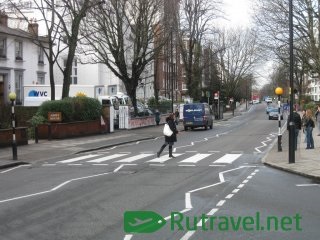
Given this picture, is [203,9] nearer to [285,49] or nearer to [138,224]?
[285,49]

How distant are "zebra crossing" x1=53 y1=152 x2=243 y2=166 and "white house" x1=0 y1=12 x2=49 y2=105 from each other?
25.4 m

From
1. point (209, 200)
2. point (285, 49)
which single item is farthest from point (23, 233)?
point (285, 49)

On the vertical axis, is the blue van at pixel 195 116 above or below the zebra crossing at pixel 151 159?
above

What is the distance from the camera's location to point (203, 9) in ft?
188

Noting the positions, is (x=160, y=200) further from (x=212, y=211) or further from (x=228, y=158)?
(x=228, y=158)

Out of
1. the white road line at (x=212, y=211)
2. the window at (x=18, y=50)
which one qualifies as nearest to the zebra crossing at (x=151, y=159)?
the white road line at (x=212, y=211)

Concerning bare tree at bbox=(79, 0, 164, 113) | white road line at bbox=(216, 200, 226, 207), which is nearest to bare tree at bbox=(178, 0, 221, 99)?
bare tree at bbox=(79, 0, 164, 113)

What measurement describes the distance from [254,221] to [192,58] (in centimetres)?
5529

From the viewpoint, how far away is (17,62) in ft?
160

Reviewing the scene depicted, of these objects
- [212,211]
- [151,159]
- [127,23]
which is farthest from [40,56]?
[212,211]

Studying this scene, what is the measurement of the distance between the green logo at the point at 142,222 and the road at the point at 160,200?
0.05m

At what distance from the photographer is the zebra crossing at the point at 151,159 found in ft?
64.5

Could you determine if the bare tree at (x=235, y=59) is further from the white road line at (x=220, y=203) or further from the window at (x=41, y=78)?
the white road line at (x=220, y=203)

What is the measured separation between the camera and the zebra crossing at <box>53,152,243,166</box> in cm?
1967
